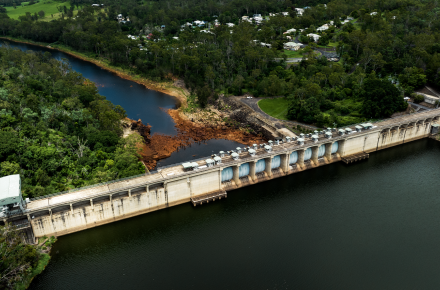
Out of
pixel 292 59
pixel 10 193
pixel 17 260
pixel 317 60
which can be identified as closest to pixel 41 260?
pixel 17 260

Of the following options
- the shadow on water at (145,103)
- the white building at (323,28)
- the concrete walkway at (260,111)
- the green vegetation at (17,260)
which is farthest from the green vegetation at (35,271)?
the white building at (323,28)

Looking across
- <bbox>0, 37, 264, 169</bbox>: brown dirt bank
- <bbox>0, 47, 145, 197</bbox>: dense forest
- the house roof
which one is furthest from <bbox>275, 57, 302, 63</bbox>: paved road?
the house roof

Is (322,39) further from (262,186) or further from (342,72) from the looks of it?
(262,186)

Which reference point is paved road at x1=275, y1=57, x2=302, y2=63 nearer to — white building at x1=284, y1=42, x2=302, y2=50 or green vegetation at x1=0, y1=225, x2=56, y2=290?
white building at x1=284, y1=42, x2=302, y2=50

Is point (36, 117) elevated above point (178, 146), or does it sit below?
above

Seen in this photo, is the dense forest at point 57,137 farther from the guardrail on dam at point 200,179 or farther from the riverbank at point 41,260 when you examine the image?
the riverbank at point 41,260

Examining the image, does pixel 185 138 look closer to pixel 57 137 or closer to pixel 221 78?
pixel 57 137

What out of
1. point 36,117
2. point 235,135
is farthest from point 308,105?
point 36,117
